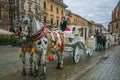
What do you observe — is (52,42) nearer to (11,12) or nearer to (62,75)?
(62,75)

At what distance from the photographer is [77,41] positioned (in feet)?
49.4

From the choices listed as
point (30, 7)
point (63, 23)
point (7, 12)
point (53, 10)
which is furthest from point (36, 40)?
point (53, 10)

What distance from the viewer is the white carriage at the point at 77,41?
46.9 ft

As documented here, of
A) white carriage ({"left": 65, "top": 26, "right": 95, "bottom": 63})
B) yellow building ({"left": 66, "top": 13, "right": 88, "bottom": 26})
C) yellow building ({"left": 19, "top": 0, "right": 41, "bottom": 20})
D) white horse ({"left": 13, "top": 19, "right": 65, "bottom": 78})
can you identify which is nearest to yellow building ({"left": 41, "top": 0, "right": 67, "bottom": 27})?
yellow building ({"left": 19, "top": 0, "right": 41, "bottom": 20})

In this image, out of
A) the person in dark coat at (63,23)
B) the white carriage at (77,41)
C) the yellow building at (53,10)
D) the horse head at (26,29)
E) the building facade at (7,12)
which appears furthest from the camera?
the yellow building at (53,10)

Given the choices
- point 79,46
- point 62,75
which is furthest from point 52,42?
point 79,46

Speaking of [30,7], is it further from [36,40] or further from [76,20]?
[76,20]

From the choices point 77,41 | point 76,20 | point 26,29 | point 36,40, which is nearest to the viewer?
point 26,29

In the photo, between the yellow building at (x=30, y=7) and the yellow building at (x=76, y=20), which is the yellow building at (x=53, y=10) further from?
the yellow building at (x=76, y=20)

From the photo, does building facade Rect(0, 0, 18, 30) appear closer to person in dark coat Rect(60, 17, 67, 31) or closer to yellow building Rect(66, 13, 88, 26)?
person in dark coat Rect(60, 17, 67, 31)

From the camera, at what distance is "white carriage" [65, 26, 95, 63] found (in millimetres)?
14289

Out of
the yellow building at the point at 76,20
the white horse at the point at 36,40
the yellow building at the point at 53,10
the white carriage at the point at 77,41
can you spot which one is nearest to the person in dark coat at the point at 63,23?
the white carriage at the point at 77,41

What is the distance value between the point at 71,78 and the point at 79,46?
6259 mm

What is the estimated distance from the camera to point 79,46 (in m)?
15.7
